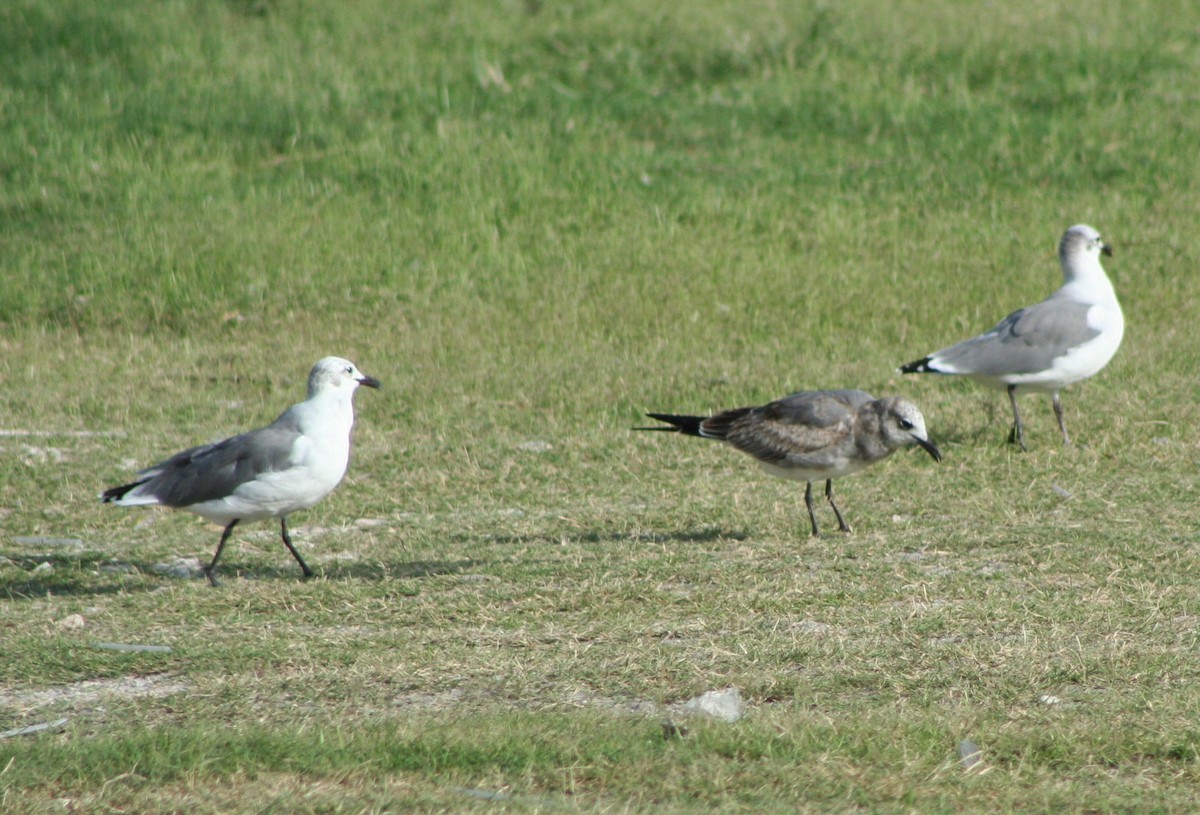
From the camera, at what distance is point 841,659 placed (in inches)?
194

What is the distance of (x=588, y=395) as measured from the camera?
30.4 feet

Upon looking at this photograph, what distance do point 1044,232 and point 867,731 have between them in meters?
8.63

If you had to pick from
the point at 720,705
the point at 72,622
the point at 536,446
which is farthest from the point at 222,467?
the point at 536,446

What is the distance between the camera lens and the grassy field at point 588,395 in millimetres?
4227

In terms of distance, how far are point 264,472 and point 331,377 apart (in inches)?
22.4

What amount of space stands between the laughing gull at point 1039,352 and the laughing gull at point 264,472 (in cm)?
359

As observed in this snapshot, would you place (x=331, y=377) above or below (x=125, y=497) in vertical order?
above

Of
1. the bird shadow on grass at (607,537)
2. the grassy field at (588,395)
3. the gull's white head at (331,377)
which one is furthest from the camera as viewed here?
the bird shadow on grass at (607,537)

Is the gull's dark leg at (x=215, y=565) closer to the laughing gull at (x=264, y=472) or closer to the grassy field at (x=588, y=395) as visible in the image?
the laughing gull at (x=264, y=472)

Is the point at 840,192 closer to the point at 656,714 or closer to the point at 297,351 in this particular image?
the point at 297,351

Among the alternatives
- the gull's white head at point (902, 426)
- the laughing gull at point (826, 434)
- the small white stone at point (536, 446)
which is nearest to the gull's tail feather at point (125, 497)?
the laughing gull at point (826, 434)

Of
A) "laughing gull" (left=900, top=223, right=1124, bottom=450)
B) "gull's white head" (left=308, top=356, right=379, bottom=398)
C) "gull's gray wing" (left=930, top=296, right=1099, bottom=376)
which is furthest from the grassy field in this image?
"gull's white head" (left=308, top=356, right=379, bottom=398)

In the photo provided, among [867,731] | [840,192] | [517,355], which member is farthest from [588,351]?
[867,731]

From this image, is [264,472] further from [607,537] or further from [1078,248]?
[1078,248]
